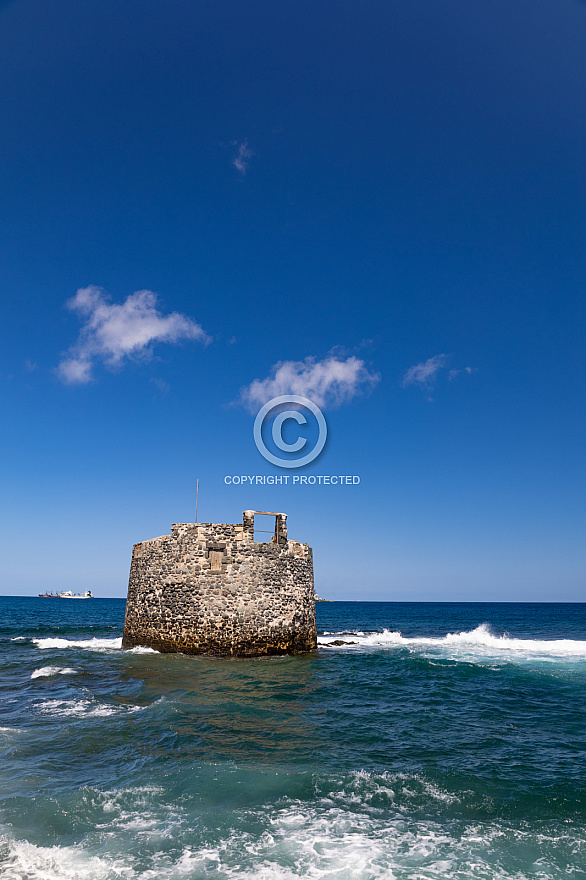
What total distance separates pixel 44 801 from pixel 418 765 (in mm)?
6066

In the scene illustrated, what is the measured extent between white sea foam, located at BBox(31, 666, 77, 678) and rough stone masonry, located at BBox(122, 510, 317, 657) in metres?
3.24

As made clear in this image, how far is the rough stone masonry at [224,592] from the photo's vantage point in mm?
18797

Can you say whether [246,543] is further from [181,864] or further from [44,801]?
[181,864]

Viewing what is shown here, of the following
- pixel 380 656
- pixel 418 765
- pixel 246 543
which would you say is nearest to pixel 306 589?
pixel 246 543

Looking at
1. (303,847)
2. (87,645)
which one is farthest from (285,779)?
(87,645)

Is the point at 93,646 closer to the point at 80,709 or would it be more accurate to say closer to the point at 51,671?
the point at 51,671

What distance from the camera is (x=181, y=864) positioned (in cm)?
562

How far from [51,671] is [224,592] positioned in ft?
21.7

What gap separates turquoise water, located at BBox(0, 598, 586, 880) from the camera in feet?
18.9

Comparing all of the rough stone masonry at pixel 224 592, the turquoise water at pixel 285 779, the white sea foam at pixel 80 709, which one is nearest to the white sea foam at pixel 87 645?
the rough stone masonry at pixel 224 592

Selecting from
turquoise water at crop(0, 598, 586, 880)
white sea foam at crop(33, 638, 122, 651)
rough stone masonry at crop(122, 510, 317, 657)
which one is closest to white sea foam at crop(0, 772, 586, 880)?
turquoise water at crop(0, 598, 586, 880)

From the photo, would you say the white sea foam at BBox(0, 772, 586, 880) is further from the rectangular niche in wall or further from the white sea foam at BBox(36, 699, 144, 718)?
the rectangular niche in wall

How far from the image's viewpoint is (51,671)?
1752 centimetres

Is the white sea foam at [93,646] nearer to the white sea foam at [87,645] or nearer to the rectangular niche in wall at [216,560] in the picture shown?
the white sea foam at [87,645]
